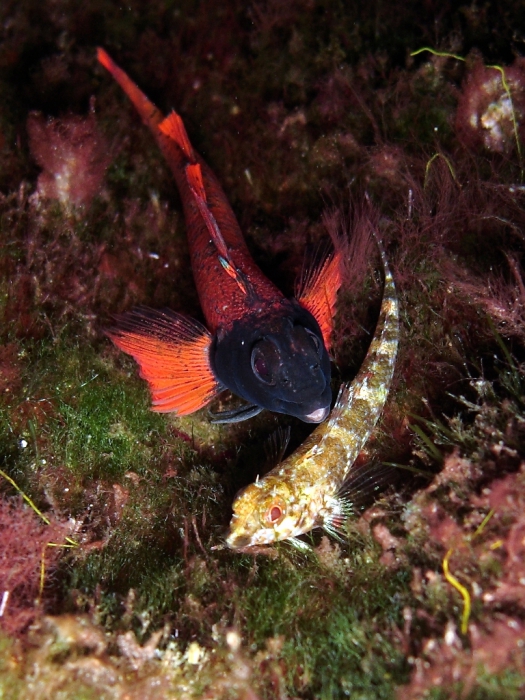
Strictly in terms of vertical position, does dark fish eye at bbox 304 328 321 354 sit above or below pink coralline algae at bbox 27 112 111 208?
below

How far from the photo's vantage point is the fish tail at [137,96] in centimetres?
571

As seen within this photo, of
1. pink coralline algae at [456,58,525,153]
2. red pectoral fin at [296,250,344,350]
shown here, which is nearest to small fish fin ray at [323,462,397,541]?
red pectoral fin at [296,250,344,350]

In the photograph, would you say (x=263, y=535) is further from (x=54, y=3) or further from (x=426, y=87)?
(x=54, y=3)

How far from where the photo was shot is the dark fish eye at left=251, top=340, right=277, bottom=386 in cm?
342

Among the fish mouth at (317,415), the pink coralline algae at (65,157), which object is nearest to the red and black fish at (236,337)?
the fish mouth at (317,415)

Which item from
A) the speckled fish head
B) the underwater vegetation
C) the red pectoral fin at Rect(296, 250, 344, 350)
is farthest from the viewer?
the red pectoral fin at Rect(296, 250, 344, 350)

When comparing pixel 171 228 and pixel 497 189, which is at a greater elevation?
pixel 171 228

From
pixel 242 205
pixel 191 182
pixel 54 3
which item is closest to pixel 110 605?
pixel 191 182

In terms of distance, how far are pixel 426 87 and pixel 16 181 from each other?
15.9 feet

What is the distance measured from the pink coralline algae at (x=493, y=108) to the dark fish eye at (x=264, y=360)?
327 cm

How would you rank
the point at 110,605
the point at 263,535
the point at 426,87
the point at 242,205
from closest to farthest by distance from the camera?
1. the point at 110,605
2. the point at 263,535
3. the point at 426,87
4. the point at 242,205

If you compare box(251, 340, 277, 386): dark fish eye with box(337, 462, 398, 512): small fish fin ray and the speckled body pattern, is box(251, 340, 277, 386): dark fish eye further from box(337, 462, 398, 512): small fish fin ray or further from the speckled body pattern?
box(337, 462, 398, 512): small fish fin ray

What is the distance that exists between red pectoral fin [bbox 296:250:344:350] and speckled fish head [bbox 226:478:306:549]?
4.76 ft

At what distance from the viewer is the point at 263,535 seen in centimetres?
322
